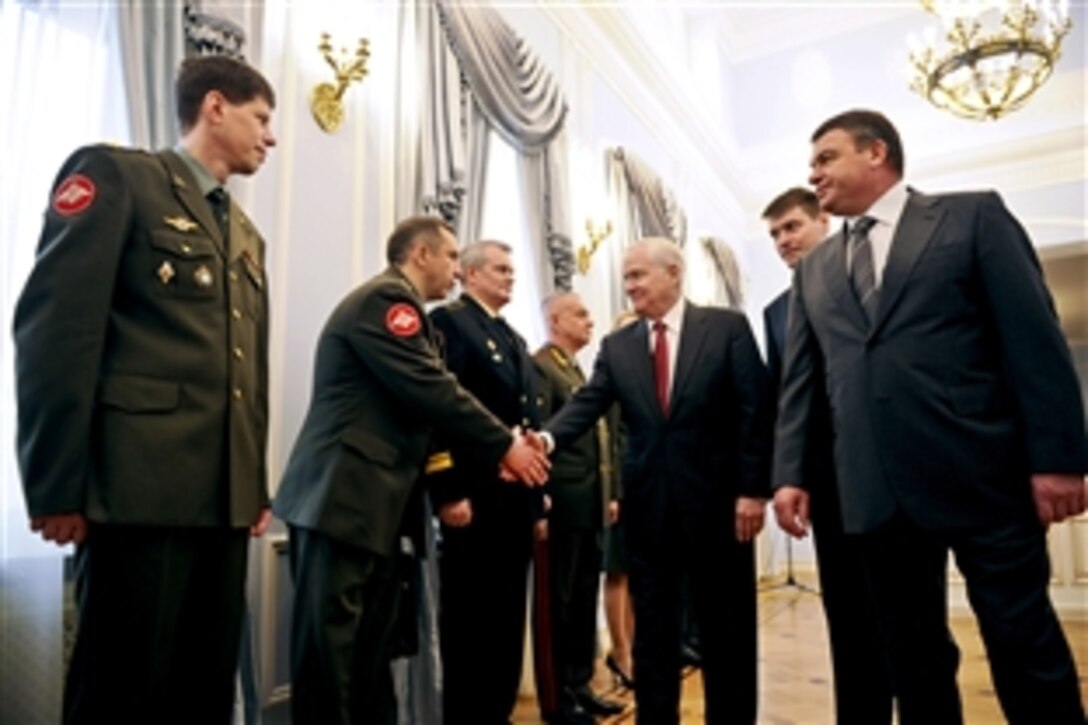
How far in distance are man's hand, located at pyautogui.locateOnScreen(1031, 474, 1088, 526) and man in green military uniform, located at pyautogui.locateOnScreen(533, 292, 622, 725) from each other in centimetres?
155

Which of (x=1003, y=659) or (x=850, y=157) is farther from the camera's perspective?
(x=850, y=157)

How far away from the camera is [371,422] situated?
1.81m

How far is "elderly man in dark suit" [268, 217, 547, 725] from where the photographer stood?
1.68 meters

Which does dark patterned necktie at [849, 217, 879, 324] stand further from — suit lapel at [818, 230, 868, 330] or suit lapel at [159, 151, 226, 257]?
suit lapel at [159, 151, 226, 257]

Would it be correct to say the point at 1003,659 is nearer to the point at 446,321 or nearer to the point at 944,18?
the point at 446,321

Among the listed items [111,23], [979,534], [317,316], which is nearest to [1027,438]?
[979,534]

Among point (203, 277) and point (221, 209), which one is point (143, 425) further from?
point (221, 209)

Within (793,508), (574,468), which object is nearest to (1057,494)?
(793,508)

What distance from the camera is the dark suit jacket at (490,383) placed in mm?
2229

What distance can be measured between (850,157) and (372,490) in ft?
4.26

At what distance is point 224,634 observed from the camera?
137 cm

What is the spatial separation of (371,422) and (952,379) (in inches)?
48.3

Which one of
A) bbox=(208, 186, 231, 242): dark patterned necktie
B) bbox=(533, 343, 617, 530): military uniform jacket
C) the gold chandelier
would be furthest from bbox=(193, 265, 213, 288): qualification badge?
the gold chandelier

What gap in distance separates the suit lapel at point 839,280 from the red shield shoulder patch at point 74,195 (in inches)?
55.8
